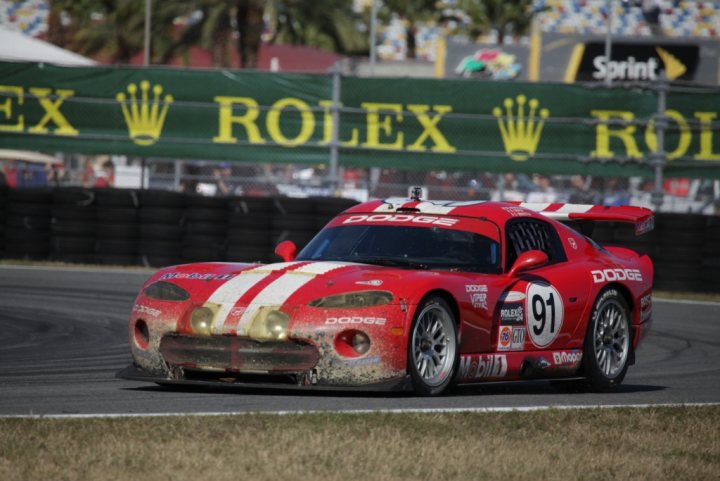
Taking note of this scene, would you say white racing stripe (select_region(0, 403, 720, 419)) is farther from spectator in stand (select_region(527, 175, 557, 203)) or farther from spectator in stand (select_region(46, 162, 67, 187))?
spectator in stand (select_region(46, 162, 67, 187))

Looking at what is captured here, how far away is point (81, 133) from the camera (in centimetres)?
1945

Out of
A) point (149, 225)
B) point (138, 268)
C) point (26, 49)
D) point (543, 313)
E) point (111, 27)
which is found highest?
point (111, 27)

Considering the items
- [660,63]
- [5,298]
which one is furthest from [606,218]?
[660,63]

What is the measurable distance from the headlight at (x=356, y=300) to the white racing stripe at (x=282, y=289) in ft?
0.63

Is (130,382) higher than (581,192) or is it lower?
lower

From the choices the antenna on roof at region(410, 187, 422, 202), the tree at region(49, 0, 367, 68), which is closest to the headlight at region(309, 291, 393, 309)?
the antenna on roof at region(410, 187, 422, 202)

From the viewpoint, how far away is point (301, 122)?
19.0 meters

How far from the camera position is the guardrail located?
17.9 metres

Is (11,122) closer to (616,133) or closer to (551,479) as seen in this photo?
(616,133)

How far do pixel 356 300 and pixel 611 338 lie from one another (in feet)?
7.82

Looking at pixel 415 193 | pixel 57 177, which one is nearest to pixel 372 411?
pixel 415 193

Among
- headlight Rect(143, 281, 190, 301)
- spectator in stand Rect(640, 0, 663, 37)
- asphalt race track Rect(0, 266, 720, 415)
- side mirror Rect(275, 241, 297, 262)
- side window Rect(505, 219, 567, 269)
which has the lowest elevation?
asphalt race track Rect(0, 266, 720, 415)

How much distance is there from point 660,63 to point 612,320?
95.6 ft

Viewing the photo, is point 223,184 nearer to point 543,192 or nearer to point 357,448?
point 543,192
